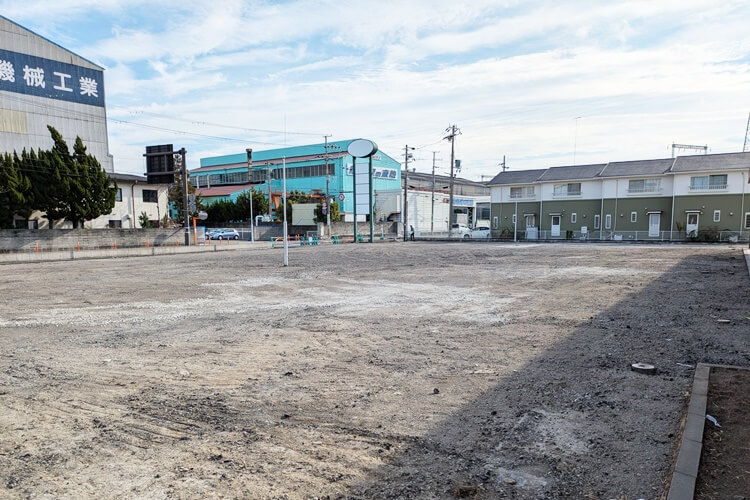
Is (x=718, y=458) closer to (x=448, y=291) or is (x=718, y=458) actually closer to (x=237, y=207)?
(x=448, y=291)

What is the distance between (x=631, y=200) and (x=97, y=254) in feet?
158

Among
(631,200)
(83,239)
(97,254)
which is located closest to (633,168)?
(631,200)

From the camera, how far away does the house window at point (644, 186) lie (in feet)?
154

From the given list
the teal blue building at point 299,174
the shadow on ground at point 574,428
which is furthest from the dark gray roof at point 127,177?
the shadow on ground at point 574,428

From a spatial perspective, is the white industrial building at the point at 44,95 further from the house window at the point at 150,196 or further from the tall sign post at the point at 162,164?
the tall sign post at the point at 162,164

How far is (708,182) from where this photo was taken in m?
43.9

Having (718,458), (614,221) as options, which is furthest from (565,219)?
(718,458)

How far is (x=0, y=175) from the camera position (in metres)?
30.6

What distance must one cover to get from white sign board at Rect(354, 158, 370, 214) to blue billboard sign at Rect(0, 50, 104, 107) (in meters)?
24.8

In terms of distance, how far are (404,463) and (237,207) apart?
5894cm

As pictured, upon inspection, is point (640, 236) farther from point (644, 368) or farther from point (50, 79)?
point (50, 79)

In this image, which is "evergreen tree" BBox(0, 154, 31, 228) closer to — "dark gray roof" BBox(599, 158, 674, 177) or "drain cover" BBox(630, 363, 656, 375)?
"drain cover" BBox(630, 363, 656, 375)

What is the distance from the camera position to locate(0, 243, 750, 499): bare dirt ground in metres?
3.64

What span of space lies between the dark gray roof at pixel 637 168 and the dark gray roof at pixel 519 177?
24.6 ft
